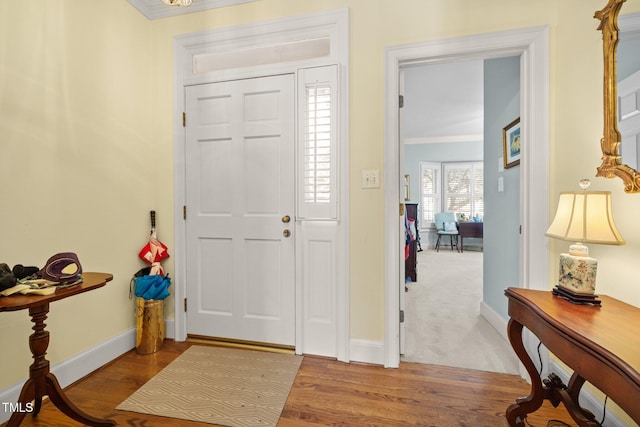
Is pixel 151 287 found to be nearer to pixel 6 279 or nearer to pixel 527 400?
pixel 6 279

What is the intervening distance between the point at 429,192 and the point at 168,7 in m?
6.61

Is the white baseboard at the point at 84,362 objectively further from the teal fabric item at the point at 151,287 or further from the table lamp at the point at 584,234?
the table lamp at the point at 584,234

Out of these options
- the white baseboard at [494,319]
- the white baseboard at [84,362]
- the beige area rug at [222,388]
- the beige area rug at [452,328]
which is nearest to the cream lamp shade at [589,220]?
the beige area rug at [452,328]

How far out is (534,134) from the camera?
1.76 m

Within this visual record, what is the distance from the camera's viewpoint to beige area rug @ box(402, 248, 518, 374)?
2.05 metres

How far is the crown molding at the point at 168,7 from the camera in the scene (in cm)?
220

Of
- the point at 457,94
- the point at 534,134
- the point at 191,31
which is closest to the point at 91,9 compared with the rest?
the point at 191,31

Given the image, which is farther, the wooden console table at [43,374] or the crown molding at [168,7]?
the crown molding at [168,7]

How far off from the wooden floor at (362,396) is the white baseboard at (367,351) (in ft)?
0.14

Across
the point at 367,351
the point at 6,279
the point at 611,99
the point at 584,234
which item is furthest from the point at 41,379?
the point at 611,99

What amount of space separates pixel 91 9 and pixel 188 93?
710 millimetres

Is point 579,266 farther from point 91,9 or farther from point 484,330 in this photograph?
point 91,9

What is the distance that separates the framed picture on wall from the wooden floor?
5.03 feet

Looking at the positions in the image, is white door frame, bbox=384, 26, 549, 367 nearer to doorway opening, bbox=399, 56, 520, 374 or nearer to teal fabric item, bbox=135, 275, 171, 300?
doorway opening, bbox=399, 56, 520, 374
